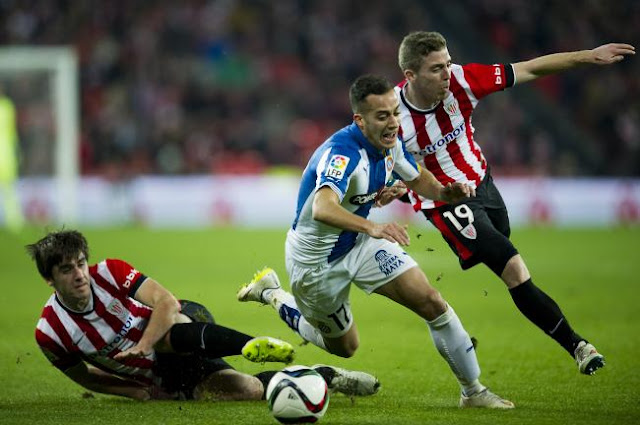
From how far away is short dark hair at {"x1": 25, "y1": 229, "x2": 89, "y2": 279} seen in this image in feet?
19.2

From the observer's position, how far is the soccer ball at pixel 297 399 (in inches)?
214

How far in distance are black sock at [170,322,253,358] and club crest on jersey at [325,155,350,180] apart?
3.91ft

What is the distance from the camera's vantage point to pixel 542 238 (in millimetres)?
18938

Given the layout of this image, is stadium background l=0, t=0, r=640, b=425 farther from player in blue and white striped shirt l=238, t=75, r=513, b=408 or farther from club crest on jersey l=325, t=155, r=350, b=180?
club crest on jersey l=325, t=155, r=350, b=180

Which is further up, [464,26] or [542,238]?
[464,26]

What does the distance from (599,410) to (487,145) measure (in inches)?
690

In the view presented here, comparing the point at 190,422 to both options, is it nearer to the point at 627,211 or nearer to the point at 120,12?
the point at 627,211

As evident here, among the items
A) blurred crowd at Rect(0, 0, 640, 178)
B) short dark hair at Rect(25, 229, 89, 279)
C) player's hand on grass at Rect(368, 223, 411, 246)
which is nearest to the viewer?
player's hand on grass at Rect(368, 223, 411, 246)

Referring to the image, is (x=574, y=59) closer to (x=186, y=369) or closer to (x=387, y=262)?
(x=387, y=262)

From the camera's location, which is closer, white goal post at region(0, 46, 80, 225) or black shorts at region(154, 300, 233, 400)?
black shorts at region(154, 300, 233, 400)

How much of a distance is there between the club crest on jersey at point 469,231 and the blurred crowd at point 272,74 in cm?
1579

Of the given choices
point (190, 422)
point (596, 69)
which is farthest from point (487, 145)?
point (190, 422)

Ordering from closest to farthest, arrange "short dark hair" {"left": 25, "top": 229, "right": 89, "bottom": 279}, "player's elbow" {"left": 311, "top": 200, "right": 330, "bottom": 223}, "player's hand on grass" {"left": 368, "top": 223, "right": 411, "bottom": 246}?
"player's hand on grass" {"left": 368, "top": 223, "right": 411, "bottom": 246} < "player's elbow" {"left": 311, "top": 200, "right": 330, "bottom": 223} < "short dark hair" {"left": 25, "top": 229, "right": 89, "bottom": 279}

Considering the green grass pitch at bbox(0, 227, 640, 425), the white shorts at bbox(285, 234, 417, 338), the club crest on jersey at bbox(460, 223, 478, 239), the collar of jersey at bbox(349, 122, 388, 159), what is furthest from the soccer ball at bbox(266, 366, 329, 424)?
the club crest on jersey at bbox(460, 223, 478, 239)
